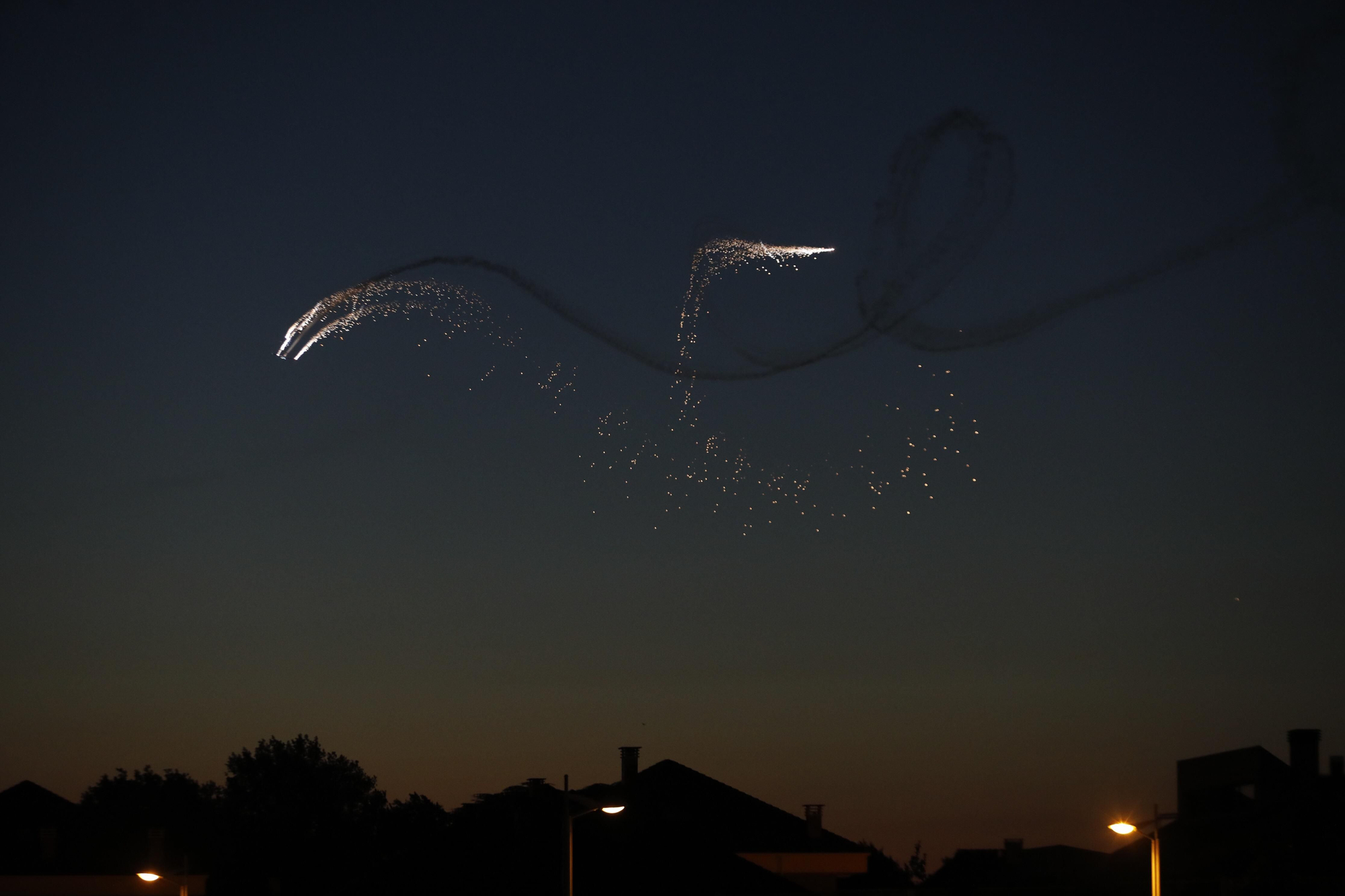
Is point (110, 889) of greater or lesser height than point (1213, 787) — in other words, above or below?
below

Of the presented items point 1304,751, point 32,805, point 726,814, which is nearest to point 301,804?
point 32,805

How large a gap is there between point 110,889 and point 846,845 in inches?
1280

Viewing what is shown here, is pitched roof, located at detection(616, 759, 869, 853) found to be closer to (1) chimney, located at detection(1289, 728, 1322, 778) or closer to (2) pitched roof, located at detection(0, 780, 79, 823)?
(1) chimney, located at detection(1289, 728, 1322, 778)

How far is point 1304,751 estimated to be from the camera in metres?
49.8

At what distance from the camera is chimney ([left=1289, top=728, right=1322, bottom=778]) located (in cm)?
4934

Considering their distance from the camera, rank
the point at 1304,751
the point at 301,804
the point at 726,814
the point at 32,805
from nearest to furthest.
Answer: the point at 1304,751
the point at 726,814
the point at 32,805
the point at 301,804

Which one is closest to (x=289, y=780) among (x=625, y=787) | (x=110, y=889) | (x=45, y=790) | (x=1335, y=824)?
(x=45, y=790)

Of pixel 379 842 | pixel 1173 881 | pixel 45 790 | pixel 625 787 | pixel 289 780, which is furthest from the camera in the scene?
pixel 289 780

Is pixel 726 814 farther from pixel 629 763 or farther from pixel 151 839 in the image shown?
pixel 151 839

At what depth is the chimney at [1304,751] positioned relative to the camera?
162 feet

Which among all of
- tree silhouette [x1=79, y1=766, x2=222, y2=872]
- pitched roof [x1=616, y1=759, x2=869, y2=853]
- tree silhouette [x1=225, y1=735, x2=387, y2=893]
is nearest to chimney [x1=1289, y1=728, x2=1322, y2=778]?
pitched roof [x1=616, y1=759, x2=869, y2=853]

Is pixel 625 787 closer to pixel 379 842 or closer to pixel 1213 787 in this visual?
pixel 1213 787

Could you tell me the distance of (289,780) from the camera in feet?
397

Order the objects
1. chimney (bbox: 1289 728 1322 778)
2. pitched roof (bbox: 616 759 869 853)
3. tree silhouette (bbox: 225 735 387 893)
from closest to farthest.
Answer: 1. chimney (bbox: 1289 728 1322 778)
2. pitched roof (bbox: 616 759 869 853)
3. tree silhouette (bbox: 225 735 387 893)
